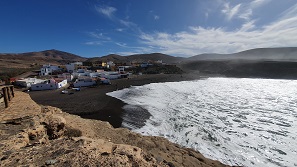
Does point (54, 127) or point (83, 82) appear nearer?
point (54, 127)

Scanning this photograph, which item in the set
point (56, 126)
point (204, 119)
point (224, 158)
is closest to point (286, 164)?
point (224, 158)

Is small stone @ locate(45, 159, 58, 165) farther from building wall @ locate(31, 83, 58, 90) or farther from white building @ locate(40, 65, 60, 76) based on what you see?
white building @ locate(40, 65, 60, 76)

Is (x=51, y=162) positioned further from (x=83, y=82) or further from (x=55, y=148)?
(x=83, y=82)

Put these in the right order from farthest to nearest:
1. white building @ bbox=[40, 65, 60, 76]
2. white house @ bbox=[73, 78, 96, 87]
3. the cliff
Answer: white building @ bbox=[40, 65, 60, 76], white house @ bbox=[73, 78, 96, 87], the cliff

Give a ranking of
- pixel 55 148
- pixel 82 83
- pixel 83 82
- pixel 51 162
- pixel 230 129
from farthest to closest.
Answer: pixel 83 82
pixel 82 83
pixel 230 129
pixel 55 148
pixel 51 162

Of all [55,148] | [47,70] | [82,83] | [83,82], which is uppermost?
[55,148]

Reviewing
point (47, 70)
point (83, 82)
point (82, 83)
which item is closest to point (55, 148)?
point (82, 83)

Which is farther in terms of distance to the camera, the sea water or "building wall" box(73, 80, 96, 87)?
"building wall" box(73, 80, 96, 87)

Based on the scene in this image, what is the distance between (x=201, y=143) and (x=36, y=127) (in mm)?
9789

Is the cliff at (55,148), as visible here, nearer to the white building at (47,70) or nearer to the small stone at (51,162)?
the small stone at (51,162)

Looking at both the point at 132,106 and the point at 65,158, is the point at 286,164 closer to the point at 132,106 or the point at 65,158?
the point at 65,158

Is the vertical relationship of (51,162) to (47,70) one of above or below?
above

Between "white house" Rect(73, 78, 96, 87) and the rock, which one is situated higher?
the rock

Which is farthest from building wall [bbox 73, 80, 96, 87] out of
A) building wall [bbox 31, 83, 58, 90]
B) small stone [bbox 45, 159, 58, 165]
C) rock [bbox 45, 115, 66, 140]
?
small stone [bbox 45, 159, 58, 165]
